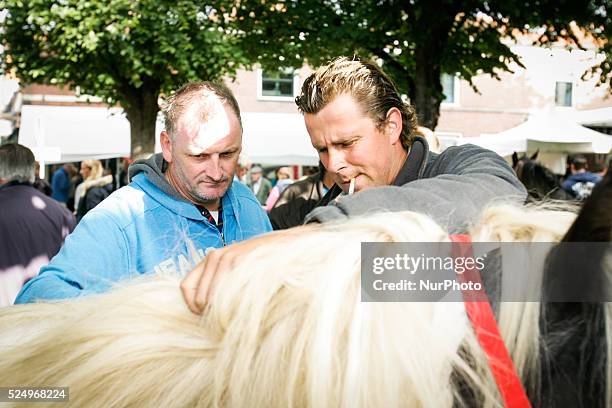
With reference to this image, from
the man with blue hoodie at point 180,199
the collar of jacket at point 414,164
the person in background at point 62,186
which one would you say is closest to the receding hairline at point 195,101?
the man with blue hoodie at point 180,199

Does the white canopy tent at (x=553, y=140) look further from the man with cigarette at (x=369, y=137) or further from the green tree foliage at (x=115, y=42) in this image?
the man with cigarette at (x=369, y=137)

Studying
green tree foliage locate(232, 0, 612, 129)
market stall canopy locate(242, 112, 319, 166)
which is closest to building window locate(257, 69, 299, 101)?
market stall canopy locate(242, 112, 319, 166)

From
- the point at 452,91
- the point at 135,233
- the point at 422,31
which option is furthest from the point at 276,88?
the point at 135,233

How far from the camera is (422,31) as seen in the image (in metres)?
9.00

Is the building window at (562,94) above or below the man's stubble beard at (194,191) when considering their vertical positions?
above

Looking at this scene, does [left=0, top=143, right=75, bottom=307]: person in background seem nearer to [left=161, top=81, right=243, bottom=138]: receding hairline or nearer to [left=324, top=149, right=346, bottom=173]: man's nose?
[left=161, top=81, right=243, bottom=138]: receding hairline

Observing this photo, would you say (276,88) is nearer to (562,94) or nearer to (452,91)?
(452,91)

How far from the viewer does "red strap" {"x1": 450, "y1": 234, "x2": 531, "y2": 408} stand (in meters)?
0.86

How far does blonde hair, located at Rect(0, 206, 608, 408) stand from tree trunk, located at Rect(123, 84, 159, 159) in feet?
40.6

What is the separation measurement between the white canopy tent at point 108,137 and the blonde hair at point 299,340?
14.1 metres

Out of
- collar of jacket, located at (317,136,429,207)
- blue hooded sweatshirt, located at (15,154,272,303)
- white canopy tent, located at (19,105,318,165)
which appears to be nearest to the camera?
blue hooded sweatshirt, located at (15,154,272,303)

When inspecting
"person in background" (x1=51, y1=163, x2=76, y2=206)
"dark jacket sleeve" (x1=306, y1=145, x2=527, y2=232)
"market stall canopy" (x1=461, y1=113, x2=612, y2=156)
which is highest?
"market stall canopy" (x1=461, y1=113, x2=612, y2=156)

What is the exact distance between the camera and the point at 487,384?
2.87ft

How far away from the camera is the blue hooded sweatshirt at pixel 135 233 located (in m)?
1.79
